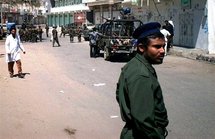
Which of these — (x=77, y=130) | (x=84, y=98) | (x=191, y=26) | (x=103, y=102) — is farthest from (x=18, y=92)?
(x=191, y=26)

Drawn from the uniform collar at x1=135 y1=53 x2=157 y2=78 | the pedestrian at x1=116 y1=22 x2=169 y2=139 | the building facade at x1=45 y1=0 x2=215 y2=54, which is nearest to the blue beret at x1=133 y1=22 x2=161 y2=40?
the pedestrian at x1=116 y1=22 x2=169 y2=139

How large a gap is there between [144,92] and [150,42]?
391 mm

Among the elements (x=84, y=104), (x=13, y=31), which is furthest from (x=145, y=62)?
(x=13, y=31)

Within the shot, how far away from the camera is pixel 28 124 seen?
7.07 metres

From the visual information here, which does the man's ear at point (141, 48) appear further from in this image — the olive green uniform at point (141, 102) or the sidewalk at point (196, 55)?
the sidewalk at point (196, 55)

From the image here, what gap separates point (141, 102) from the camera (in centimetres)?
254

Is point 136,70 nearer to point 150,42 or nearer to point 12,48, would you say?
point 150,42

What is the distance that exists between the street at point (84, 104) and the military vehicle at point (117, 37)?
2.83m

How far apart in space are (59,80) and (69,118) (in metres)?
5.16

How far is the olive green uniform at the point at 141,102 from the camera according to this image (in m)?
2.54

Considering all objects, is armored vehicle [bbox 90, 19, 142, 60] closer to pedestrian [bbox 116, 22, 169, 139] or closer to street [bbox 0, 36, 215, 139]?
street [bbox 0, 36, 215, 139]

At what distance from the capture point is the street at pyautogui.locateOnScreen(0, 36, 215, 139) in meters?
6.59

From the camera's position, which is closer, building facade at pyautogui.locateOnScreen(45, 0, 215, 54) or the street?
the street

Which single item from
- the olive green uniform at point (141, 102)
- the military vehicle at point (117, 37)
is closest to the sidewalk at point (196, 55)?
the military vehicle at point (117, 37)
